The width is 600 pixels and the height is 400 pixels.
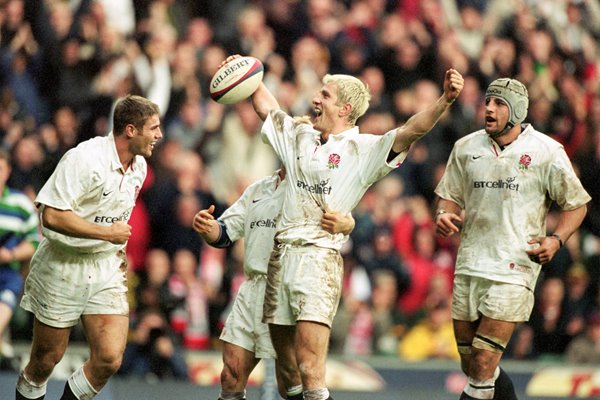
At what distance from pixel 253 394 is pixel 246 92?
147 inches

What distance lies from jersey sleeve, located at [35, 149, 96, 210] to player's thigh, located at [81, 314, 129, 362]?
2.68 ft

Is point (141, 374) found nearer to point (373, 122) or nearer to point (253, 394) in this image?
point (253, 394)

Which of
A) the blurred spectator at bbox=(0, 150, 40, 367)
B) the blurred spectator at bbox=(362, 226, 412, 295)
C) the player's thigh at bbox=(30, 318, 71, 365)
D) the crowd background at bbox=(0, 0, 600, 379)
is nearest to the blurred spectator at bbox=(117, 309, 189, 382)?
the crowd background at bbox=(0, 0, 600, 379)

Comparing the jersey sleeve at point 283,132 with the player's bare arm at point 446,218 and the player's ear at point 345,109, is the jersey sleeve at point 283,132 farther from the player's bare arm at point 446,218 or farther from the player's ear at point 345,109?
the player's bare arm at point 446,218

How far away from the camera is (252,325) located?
32.5ft

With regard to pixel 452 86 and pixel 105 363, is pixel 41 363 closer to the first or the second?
pixel 105 363

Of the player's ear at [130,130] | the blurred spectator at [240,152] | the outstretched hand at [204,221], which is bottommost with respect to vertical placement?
the blurred spectator at [240,152]

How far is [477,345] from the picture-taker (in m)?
9.88

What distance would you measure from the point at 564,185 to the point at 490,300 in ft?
3.14

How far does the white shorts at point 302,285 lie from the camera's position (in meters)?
9.23

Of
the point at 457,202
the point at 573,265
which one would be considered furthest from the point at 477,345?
the point at 573,265

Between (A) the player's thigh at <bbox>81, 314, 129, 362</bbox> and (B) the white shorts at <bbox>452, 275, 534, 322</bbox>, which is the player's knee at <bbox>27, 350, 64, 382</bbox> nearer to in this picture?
(A) the player's thigh at <bbox>81, 314, 129, 362</bbox>

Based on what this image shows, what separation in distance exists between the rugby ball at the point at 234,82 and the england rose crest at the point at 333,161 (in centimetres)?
89

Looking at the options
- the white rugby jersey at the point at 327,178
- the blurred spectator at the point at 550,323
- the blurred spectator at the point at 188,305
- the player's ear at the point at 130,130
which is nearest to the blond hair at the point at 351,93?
the white rugby jersey at the point at 327,178
